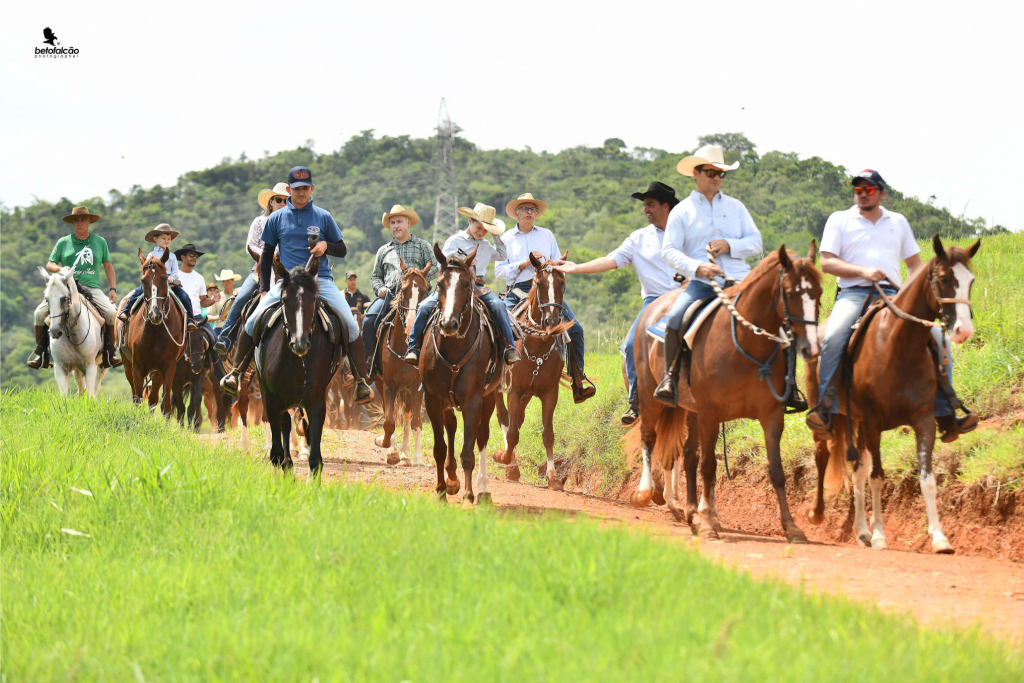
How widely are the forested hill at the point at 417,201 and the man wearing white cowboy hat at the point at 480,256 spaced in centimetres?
1427

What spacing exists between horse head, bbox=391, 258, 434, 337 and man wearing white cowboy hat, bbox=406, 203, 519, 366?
62 cm

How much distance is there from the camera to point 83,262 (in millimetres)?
14344

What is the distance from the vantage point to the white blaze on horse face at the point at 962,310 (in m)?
6.69

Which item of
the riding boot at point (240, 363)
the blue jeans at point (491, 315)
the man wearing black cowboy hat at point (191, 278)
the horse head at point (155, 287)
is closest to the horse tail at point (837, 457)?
the blue jeans at point (491, 315)

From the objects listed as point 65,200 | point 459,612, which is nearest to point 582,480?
point 459,612

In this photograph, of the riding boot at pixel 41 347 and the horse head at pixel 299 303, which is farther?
the riding boot at pixel 41 347

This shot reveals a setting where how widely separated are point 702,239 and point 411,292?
490cm

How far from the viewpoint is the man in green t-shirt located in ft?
46.8

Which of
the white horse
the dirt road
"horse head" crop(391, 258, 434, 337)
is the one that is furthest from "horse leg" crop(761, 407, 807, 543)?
the white horse

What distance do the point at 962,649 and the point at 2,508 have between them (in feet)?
21.2

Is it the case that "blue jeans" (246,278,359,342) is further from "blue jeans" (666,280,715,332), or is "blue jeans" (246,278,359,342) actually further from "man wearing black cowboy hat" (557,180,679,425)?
"blue jeans" (666,280,715,332)

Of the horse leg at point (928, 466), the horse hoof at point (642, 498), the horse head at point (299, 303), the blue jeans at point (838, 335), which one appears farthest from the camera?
the horse hoof at point (642, 498)

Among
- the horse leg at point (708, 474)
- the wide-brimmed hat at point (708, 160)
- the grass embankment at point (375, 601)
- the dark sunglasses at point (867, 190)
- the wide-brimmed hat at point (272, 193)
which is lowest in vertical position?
the grass embankment at point (375, 601)

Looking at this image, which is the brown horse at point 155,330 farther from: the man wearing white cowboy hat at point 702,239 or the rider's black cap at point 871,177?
the rider's black cap at point 871,177
